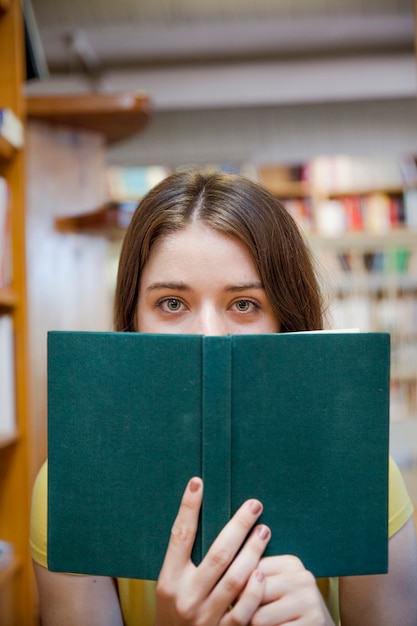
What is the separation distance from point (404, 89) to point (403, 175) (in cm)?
69

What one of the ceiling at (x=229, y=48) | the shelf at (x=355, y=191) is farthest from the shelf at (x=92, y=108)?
the shelf at (x=355, y=191)

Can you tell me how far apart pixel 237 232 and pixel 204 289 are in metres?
0.11

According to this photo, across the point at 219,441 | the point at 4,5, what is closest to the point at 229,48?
the point at 4,5

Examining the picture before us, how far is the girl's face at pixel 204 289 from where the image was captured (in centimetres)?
102

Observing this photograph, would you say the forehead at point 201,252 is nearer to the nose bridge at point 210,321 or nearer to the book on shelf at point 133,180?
the nose bridge at point 210,321

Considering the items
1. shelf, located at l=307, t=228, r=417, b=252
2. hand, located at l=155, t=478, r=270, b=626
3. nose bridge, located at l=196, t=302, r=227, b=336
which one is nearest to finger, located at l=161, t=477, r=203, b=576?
hand, located at l=155, t=478, r=270, b=626

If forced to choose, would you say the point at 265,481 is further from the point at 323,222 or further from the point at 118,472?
the point at 323,222

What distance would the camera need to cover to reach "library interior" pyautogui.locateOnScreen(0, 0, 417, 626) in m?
1.82

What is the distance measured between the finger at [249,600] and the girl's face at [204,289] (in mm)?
364

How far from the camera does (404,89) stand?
5281 millimetres

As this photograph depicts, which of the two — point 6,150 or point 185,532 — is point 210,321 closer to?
point 185,532

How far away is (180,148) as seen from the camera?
5859 mm

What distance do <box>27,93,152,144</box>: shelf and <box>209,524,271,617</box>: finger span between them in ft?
5.75

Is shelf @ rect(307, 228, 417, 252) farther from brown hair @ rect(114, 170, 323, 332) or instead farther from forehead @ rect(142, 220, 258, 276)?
forehead @ rect(142, 220, 258, 276)
